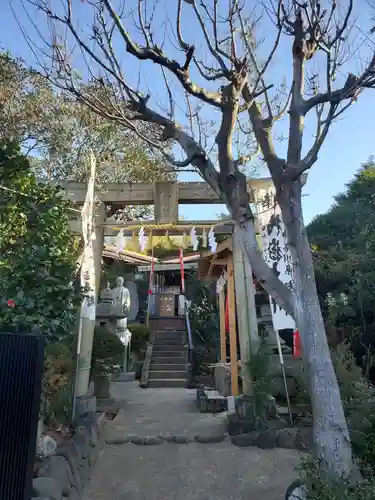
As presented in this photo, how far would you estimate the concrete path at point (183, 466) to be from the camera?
508 centimetres

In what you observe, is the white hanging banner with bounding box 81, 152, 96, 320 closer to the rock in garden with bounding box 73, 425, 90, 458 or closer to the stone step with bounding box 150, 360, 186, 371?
the rock in garden with bounding box 73, 425, 90, 458

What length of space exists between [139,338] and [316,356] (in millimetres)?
14068

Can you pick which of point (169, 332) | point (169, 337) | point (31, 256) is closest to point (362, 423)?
point (31, 256)

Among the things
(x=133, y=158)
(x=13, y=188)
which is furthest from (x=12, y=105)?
(x=13, y=188)

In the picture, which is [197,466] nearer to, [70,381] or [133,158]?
[70,381]

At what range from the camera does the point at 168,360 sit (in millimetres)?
15281

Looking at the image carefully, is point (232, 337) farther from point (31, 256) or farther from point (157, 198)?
point (31, 256)

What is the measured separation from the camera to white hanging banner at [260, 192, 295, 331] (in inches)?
281

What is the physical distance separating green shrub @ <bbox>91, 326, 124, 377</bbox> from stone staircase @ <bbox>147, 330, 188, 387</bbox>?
175 inches

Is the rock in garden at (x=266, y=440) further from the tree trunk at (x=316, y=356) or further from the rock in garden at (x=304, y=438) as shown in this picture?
the tree trunk at (x=316, y=356)

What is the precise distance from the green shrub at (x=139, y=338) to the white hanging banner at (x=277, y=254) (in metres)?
10.1

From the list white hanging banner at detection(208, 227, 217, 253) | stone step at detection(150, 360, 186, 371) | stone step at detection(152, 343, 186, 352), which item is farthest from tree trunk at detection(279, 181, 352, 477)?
stone step at detection(152, 343, 186, 352)

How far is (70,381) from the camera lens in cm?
697

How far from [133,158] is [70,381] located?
8102mm
